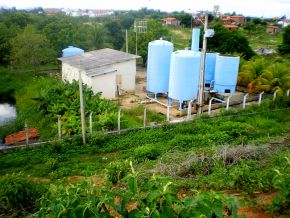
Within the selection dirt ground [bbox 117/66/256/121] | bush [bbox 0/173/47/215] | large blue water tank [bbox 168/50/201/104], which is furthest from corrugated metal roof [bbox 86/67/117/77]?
bush [bbox 0/173/47/215]

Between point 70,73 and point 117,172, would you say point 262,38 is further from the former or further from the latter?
point 117,172

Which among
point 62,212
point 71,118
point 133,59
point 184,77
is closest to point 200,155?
point 62,212

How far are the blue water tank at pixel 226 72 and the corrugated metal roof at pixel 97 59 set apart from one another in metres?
5.36

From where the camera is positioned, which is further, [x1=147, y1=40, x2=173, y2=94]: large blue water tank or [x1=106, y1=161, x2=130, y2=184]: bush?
[x1=147, y1=40, x2=173, y2=94]: large blue water tank

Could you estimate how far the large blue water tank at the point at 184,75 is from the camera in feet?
54.9

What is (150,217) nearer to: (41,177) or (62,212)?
(62,212)

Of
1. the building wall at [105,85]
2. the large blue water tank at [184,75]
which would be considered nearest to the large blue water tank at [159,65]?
the large blue water tank at [184,75]

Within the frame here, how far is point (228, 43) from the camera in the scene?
2806 cm

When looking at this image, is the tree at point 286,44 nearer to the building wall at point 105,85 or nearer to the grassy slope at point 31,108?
the building wall at point 105,85

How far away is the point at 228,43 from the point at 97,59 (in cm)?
1294

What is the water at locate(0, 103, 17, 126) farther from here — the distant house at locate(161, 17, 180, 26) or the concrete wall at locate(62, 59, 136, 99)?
the distant house at locate(161, 17, 180, 26)

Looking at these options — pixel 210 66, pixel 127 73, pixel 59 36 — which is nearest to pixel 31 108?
pixel 127 73

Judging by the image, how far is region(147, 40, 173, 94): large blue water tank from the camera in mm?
18609

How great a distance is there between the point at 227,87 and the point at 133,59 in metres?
6.12
